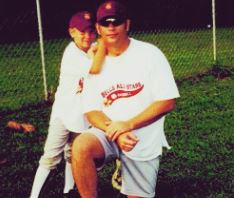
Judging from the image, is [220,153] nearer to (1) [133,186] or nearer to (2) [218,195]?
(2) [218,195]

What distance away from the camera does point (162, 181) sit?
5.00 m

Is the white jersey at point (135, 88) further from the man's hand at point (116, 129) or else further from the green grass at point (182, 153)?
the green grass at point (182, 153)

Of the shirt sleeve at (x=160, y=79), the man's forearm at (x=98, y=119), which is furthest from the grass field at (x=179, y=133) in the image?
the shirt sleeve at (x=160, y=79)

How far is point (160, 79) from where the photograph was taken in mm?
3713

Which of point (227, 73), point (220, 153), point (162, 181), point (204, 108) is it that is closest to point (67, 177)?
point (162, 181)

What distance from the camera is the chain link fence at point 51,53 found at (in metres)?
9.35

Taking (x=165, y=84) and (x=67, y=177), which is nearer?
(x=165, y=84)

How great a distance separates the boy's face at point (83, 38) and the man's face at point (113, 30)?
0.72m

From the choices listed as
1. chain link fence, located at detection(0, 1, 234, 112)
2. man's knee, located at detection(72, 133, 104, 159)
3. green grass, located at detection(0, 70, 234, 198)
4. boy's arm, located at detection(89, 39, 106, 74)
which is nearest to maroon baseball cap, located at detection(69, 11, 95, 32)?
boy's arm, located at detection(89, 39, 106, 74)

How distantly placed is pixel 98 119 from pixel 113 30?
57 centimetres

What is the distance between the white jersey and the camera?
372 cm

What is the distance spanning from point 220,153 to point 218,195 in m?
1.03

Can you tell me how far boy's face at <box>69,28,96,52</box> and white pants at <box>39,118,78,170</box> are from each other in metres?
0.59

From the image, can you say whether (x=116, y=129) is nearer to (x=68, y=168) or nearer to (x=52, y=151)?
(x=52, y=151)
